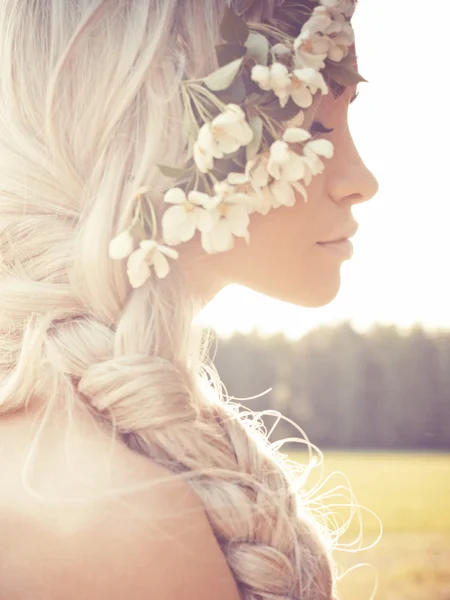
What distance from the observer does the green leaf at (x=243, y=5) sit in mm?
1416

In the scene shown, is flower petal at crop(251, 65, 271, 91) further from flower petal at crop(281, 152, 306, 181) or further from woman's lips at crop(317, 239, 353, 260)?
woman's lips at crop(317, 239, 353, 260)

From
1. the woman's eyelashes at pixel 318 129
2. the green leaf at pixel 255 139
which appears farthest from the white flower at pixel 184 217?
the woman's eyelashes at pixel 318 129

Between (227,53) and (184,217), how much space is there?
1.05 ft

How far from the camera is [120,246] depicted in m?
1.28

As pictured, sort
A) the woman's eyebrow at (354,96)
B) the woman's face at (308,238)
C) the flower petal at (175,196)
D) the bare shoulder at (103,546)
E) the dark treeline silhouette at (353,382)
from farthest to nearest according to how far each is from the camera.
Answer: the dark treeline silhouette at (353,382), the woman's eyebrow at (354,96), the woman's face at (308,238), the flower petal at (175,196), the bare shoulder at (103,546)

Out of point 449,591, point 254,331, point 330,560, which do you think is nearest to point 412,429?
point 254,331

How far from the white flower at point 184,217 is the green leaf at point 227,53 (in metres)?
0.27

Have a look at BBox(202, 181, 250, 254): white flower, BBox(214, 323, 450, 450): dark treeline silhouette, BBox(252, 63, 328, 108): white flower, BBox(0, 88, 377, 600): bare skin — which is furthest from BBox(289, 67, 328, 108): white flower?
BBox(214, 323, 450, 450): dark treeline silhouette

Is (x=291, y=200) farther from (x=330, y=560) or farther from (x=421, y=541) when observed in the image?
(x=421, y=541)

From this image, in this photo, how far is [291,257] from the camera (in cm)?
152

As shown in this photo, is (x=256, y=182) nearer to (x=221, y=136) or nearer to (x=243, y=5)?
(x=221, y=136)

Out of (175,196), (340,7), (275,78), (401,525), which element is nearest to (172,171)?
(175,196)

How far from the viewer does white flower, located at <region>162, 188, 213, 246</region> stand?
129 centimetres

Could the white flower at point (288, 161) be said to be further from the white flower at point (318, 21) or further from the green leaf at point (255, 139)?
the white flower at point (318, 21)
